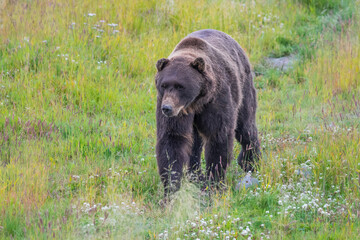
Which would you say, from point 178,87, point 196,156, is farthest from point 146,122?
point 178,87

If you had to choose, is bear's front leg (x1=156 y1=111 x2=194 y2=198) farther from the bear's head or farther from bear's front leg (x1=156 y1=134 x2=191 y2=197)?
the bear's head

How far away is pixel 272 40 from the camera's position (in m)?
10.1

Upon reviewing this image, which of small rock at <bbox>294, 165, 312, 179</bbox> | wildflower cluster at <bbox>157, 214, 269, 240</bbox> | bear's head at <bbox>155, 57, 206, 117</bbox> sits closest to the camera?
wildflower cluster at <bbox>157, 214, 269, 240</bbox>

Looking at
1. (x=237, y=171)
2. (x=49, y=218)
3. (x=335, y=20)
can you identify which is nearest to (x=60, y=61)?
(x=237, y=171)

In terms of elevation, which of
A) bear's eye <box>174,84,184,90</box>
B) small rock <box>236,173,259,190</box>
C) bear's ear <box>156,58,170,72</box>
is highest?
bear's ear <box>156,58,170,72</box>

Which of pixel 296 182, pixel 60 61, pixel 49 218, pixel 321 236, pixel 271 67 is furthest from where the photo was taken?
pixel 271 67

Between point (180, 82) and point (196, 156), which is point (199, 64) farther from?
point (196, 156)

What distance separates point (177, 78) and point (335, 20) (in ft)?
22.7

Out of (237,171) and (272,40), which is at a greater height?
(272,40)

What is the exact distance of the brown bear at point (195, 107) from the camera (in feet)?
16.0

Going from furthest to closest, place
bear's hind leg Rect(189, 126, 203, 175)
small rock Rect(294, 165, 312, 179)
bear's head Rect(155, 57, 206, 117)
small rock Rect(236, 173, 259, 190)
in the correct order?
bear's hind leg Rect(189, 126, 203, 175) < small rock Rect(236, 173, 259, 190) < small rock Rect(294, 165, 312, 179) < bear's head Rect(155, 57, 206, 117)

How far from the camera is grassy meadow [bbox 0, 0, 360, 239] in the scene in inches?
171

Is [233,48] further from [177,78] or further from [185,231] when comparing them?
[185,231]

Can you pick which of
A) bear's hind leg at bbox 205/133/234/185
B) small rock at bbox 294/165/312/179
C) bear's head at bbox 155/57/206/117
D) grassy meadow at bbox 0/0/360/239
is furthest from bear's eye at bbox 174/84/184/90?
small rock at bbox 294/165/312/179
